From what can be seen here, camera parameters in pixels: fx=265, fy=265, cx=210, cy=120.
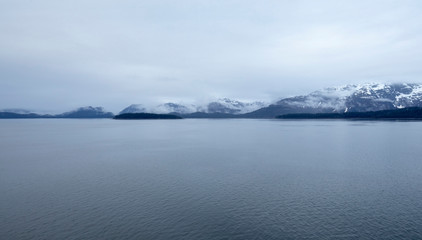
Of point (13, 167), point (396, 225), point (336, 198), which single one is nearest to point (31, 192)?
point (13, 167)

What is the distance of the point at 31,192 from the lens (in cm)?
2914

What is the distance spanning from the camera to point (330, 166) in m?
42.2

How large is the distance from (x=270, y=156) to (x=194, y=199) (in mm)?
29300

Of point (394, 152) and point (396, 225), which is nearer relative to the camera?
point (396, 225)

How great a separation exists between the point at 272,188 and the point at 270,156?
2291cm

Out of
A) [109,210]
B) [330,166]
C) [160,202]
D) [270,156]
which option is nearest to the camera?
[109,210]

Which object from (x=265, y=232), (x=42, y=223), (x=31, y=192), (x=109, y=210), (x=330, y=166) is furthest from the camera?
(x=330, y=166)

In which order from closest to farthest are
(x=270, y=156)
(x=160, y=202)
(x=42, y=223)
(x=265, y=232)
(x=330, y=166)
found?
A: (x=265, y=232), (x=42, y=223), (x=160, y=202), (x=330, y=166), (x=270, y=156)

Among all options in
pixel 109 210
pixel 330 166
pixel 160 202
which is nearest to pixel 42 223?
pixel 109 210

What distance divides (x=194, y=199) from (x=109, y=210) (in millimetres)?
7994

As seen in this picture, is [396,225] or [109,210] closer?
[396,225]

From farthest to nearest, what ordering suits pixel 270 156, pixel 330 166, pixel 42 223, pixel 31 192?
1. pixel 270 156
2. pixel 330 166
3. pixel 31 192
4. pixel 42 223

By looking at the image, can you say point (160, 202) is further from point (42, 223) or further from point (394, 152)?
point (394, 152)

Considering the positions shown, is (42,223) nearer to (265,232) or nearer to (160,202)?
(160,202)
